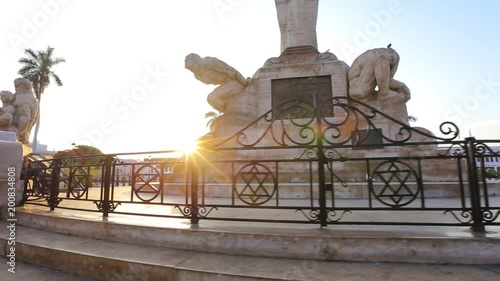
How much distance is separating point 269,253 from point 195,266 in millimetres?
696

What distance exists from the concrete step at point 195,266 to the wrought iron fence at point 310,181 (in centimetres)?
55

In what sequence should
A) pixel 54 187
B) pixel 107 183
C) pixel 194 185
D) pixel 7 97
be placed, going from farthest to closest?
pixel 7 97 → pixel 54 187 → pixel 107 183 → pixel 194 185

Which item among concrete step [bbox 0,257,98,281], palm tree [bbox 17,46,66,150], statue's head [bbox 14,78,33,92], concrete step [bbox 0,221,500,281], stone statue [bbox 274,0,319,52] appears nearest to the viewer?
concrete step [bbox 0,221,500,281]

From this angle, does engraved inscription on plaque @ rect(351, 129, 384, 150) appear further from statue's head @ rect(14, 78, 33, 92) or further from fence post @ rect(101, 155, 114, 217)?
statue's head @ rect(14, 78, 33, 92)

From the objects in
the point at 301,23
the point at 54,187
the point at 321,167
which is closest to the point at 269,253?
the point at 321,167

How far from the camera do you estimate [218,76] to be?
9.56 m

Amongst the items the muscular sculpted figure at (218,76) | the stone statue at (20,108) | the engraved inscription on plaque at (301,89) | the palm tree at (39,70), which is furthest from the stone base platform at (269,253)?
the palm tree at (39,70)

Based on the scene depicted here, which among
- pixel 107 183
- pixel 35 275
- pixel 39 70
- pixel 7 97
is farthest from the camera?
pixel 39 70

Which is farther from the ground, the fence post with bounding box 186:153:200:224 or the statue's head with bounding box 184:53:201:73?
the statue's head with bounding box 184:53:201:73

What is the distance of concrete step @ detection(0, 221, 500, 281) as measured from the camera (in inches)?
82.9

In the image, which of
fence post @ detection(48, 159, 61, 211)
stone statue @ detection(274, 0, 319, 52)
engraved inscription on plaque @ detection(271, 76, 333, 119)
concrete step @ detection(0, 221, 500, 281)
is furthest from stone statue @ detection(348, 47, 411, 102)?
fence post @ detection(48, 159, 61, 211)

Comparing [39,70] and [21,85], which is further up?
[39,70]

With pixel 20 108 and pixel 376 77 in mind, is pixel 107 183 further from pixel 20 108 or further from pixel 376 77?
pixel 376 77

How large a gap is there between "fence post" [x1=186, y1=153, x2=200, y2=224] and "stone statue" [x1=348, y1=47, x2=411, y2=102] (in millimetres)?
6725
